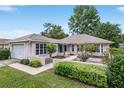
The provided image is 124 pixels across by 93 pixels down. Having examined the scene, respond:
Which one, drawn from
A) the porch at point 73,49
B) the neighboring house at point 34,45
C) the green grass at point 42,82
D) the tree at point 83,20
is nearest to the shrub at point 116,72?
the green grass at point 42,82

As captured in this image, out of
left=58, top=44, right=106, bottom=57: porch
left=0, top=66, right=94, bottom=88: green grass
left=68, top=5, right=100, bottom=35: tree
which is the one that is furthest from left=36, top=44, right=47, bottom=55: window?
left=68, top=5, right=100, bottom=35: tree

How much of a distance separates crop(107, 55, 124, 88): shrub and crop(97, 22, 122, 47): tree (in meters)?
30.6

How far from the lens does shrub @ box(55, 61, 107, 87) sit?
947 cm

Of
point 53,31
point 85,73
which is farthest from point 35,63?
point 53,31

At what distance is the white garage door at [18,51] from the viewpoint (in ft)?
71.2

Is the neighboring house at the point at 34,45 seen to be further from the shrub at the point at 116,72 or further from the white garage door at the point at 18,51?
the shrub at the point at 116,72

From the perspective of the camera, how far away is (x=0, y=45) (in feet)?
131

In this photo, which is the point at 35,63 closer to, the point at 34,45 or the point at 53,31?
the point at 34,45

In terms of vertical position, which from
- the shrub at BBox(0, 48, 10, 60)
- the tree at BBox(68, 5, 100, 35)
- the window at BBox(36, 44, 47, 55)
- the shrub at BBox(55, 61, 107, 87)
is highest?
the tree at BBox(68, 5, 100, 35)

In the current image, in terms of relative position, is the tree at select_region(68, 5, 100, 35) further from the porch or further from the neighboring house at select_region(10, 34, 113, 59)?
the neighboring house at select_region(10, 34, 113, 59)

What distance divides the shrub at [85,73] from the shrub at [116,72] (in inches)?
16.9
